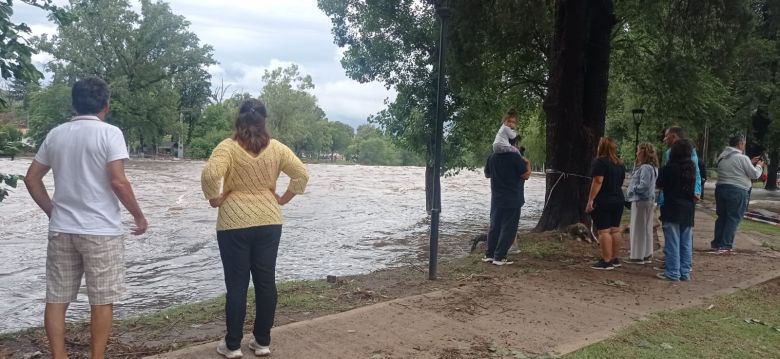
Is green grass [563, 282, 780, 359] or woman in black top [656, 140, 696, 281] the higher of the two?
woman in black top [656, 140, 696, 281]

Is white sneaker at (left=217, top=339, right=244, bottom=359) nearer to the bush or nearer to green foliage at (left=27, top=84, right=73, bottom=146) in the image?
green foliage at (left=27, top=84, right=73, bottom=146)

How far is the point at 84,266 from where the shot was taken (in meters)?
3.80

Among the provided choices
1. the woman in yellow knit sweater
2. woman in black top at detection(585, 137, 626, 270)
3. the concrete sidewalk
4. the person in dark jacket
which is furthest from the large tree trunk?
the woman in yellow knit sweater

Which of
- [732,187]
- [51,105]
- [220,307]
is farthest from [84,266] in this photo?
[51,105]

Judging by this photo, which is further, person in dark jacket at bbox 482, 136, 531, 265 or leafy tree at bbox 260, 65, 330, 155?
leafy tree at bbox 260, 65, 330, 155

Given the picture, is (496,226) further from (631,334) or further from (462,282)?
(631,334)

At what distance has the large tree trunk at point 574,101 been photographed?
10.4m

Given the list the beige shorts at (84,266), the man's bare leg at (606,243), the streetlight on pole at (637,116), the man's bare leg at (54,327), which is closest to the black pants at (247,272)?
the beige shorts at (84,266)

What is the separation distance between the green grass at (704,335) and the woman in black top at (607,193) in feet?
5.59

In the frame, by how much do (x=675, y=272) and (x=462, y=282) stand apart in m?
2.69

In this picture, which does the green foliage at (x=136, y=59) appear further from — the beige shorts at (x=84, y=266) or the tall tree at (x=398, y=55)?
the beige shorts at (x=84, y=266)

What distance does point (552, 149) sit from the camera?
10.9 meters

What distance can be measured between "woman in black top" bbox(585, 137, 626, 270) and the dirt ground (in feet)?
1.82

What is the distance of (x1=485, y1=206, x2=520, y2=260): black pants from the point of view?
7715 mm
